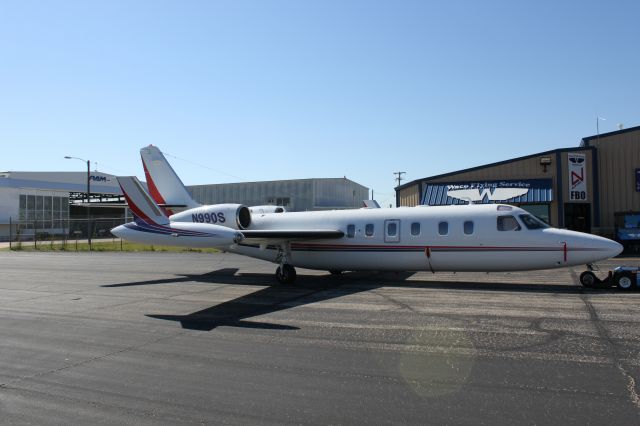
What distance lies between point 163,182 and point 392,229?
1115 cm

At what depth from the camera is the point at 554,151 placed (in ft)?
105

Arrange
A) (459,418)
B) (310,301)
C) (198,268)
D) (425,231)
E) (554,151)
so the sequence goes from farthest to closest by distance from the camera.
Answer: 1. (554,151)
2. (198,268)
3. (425,231)
4. (310,301)
5. (459,418)

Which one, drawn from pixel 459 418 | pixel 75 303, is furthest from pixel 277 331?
pixel 75 303

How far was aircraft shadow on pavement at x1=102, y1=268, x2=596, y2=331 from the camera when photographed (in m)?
11.4

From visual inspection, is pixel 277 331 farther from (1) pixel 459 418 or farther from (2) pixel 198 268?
(2) pixel 198 268

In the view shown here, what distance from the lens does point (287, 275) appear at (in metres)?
17.6

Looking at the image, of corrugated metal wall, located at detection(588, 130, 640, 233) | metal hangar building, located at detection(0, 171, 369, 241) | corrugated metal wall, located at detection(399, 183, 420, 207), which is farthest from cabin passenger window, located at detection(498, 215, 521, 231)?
metal hangar building, located at detection(0, 171, 369, 241)

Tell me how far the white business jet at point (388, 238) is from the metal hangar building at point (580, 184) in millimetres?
15883

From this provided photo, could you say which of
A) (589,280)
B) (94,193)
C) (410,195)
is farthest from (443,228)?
(94,193)

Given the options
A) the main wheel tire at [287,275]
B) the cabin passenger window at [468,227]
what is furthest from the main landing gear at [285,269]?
the cabin passenger window at [468,227]

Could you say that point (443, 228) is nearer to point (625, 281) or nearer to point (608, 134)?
point (625, 281)

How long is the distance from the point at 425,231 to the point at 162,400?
11.8 m

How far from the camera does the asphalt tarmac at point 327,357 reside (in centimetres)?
583

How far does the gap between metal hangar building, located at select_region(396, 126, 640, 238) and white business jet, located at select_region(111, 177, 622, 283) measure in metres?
15.9
